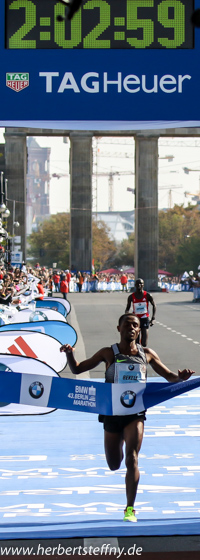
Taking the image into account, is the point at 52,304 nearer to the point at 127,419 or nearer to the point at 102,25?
the point at 102,25

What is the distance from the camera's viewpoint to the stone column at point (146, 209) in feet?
244

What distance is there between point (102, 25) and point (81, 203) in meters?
69.1

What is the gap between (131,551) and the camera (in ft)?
20.1

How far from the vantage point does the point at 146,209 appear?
7531 centimetres

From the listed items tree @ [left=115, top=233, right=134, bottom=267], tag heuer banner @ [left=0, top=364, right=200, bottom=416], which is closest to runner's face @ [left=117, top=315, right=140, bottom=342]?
tag heuer banner @ [left=0, top=364, right=200, bottom=416]

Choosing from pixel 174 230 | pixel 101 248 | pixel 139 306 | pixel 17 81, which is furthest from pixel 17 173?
pixel 101 248

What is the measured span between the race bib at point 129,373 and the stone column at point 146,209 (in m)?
65.2

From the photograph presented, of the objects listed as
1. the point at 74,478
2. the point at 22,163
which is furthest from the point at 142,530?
the point at 22,163

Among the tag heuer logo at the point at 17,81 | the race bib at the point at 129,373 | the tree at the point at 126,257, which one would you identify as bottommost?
Answer: the tree at the point at 126,257

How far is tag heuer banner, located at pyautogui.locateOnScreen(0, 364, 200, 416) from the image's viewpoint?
23.1 ft

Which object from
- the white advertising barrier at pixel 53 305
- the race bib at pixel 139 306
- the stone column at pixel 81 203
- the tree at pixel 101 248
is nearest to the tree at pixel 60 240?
the tree at pixel 101 248

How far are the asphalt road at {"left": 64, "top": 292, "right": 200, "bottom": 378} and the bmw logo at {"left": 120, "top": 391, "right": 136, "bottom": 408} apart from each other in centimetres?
882

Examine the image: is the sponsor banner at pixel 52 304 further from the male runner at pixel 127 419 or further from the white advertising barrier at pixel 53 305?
the male runner at pixel 127 419

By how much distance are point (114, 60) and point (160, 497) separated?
4.61m
